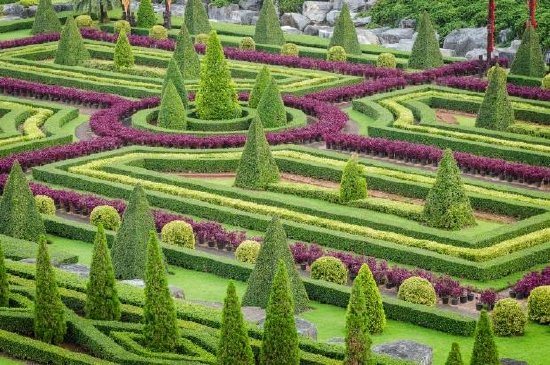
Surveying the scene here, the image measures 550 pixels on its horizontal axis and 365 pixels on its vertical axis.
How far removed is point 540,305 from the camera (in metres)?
27.6

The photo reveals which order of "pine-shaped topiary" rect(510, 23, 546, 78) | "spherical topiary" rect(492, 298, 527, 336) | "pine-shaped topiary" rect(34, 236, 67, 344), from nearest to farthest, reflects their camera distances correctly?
"pine-shaped topiary" rect(34, 236, 67, 344) < "spherical topiary" rect(492, 298, 527, 336) < "pine-shaped topiary" rect(510, 23, 546, 78)

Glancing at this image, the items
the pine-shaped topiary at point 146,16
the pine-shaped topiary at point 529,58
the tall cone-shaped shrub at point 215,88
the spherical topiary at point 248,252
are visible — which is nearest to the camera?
the spherical topiary at point 248,252

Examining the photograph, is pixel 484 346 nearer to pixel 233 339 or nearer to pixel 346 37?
pixel 233 339

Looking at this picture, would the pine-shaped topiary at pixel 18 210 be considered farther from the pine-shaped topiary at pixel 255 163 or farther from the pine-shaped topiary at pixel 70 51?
the pine-shaped topiary at pixel 70 51

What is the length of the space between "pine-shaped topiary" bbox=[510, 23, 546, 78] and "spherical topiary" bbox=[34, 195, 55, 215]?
78.6 feet

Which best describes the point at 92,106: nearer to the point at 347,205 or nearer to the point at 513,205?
the point at 347,205

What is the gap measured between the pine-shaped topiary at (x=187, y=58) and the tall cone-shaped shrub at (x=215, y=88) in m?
5.39

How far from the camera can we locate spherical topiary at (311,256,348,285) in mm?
29891

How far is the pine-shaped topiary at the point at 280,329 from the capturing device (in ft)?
76.1

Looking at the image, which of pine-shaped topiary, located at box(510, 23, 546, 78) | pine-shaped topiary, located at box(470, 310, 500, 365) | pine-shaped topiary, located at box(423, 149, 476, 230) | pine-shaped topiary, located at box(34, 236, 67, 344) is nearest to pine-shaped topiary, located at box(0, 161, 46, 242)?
pine-shaped topiary, located at box(34, 236, 67, 344)

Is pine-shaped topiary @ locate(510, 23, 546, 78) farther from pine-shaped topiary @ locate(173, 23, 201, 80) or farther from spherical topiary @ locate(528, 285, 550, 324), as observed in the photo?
spherical topiary @ locate(528, 285, 550, 324)

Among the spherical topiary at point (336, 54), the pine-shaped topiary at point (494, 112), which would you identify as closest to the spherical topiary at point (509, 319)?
the pine-shaped topiary at point (494, 112)

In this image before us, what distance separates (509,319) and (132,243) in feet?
28.1

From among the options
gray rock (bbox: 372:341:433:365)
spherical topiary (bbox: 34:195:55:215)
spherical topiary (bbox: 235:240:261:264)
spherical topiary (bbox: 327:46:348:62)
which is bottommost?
spherical topiary (bbox: 34:195:55:215)
